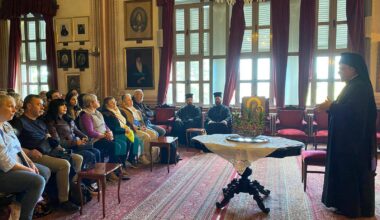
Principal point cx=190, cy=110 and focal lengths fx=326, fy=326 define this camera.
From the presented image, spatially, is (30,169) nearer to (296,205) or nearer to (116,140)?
(116,140)

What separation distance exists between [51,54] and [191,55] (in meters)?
3.92

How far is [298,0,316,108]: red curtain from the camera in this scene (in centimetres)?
752

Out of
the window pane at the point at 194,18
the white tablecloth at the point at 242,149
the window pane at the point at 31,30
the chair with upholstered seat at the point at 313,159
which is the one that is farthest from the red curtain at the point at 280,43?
the window pane at the point at 31,30

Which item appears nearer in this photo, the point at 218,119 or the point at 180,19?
the point at 218,119

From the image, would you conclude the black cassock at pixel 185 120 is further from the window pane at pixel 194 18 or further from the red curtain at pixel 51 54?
the red curtain at pixel 51 54

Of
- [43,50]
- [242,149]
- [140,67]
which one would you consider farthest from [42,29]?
[242,149]

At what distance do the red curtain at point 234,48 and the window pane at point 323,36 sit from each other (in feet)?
5.93

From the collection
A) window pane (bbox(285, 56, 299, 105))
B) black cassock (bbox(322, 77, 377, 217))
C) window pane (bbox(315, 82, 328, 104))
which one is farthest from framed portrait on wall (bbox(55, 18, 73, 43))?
black cassock (bbox(322, 77, 377, 217))

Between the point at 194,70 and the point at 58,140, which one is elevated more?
the point at 194,70

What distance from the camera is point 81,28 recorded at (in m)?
8.93

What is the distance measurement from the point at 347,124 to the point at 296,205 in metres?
1.07

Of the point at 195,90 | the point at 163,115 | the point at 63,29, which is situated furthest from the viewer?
the point at 63,29

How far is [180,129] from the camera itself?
24.4 feet

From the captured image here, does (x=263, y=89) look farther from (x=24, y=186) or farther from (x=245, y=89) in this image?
(x=24, y=186)
